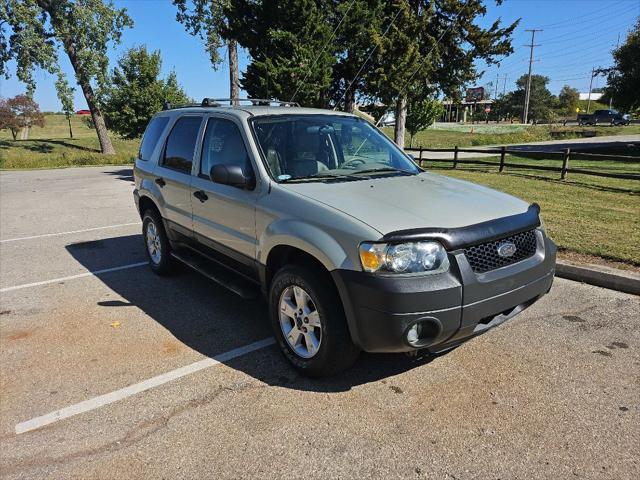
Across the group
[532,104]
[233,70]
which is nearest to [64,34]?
[233,70]

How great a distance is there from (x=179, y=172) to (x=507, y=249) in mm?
3252

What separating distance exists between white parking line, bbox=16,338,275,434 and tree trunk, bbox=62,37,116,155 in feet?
100

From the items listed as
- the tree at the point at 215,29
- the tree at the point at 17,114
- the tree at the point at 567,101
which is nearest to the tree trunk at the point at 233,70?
the tree at the point at 215,29

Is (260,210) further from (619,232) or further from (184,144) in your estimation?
(619,232)

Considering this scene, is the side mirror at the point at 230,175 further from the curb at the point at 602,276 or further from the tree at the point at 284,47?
the tree at the point at 284,47

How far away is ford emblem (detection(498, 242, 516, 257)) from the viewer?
313 cm

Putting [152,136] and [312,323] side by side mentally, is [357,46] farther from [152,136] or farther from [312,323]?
[312,323]

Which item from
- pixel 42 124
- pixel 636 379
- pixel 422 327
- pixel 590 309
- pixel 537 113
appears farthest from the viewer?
pixel 537 113

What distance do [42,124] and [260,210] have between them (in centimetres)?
6898

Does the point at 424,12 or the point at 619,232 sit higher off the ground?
the point at 424,12

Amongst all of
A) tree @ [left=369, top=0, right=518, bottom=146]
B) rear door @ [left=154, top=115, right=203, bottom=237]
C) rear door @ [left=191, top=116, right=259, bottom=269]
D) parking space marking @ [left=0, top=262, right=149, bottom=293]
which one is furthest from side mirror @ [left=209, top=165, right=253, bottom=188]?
tree @ [left=369, top=0, right=518, bottom=146]

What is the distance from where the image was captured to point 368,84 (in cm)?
2047

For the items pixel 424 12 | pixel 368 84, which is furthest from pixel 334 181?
pixel 424 12

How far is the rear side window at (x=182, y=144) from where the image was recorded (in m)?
4.77
